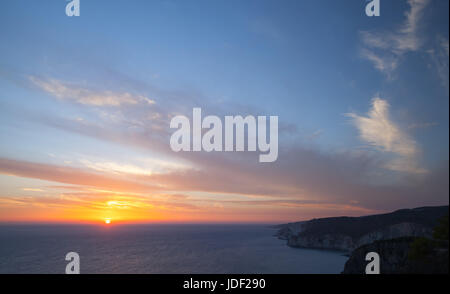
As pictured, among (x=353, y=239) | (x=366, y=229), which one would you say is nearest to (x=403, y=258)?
(x=353, y=239)

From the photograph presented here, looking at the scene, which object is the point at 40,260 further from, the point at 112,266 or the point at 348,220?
the point at 348,220

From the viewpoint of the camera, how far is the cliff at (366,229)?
8500cm

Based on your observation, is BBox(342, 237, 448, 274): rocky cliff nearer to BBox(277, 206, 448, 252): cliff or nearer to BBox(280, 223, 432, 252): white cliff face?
BBox(280, 223, 432, 252): white cliff face

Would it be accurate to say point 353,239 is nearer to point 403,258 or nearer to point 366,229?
point 366,229

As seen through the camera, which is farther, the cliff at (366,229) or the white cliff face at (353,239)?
the cliff at (366,229)

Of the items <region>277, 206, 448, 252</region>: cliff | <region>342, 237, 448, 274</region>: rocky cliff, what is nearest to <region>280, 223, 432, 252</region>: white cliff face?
<region>277, 206, 448, 252</region>: cliff

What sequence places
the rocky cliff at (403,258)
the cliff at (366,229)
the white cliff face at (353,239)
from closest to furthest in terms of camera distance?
the rocky cliff at (403,258), the white cliff face at (353,239), the cliff at (366,229)

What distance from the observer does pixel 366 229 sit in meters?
102

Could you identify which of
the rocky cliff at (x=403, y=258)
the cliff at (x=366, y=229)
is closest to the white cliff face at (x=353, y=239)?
the cliff at (x=366, y=229)

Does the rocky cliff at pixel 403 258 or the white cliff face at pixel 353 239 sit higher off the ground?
the rocky cliff at pixel 403 258

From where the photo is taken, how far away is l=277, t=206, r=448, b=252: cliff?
85.0m

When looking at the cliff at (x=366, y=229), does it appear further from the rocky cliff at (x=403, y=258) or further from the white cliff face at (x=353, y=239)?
the rocky cliff at (x=403, y=258)

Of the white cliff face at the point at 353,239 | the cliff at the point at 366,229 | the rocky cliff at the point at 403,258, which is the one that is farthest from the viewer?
the cliff at the point at 366,229
